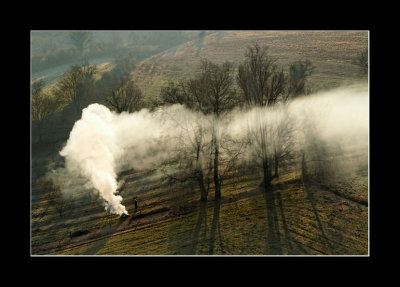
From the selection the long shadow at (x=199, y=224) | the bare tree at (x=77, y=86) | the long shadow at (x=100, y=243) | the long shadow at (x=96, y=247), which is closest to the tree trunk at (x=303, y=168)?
the long shadow at (x=199, y=224)

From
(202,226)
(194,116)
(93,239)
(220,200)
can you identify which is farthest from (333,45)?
(93,239)

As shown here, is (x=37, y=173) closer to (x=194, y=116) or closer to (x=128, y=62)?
(x=194, y=116)

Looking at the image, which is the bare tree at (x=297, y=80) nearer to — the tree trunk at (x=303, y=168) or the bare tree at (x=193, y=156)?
the tree trunk at (x=303, y=168)

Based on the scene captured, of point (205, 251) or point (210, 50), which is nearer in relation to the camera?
point (205, 251)

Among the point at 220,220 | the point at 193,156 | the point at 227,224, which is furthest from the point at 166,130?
the point at 227,224

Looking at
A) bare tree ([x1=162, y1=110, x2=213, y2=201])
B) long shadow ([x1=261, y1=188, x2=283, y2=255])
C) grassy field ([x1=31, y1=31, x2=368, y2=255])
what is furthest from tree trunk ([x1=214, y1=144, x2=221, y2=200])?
long shadow ([x1=261, y1=188, x2=283, y2=255])

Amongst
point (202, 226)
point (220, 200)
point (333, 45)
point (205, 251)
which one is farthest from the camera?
point (333, 45)
